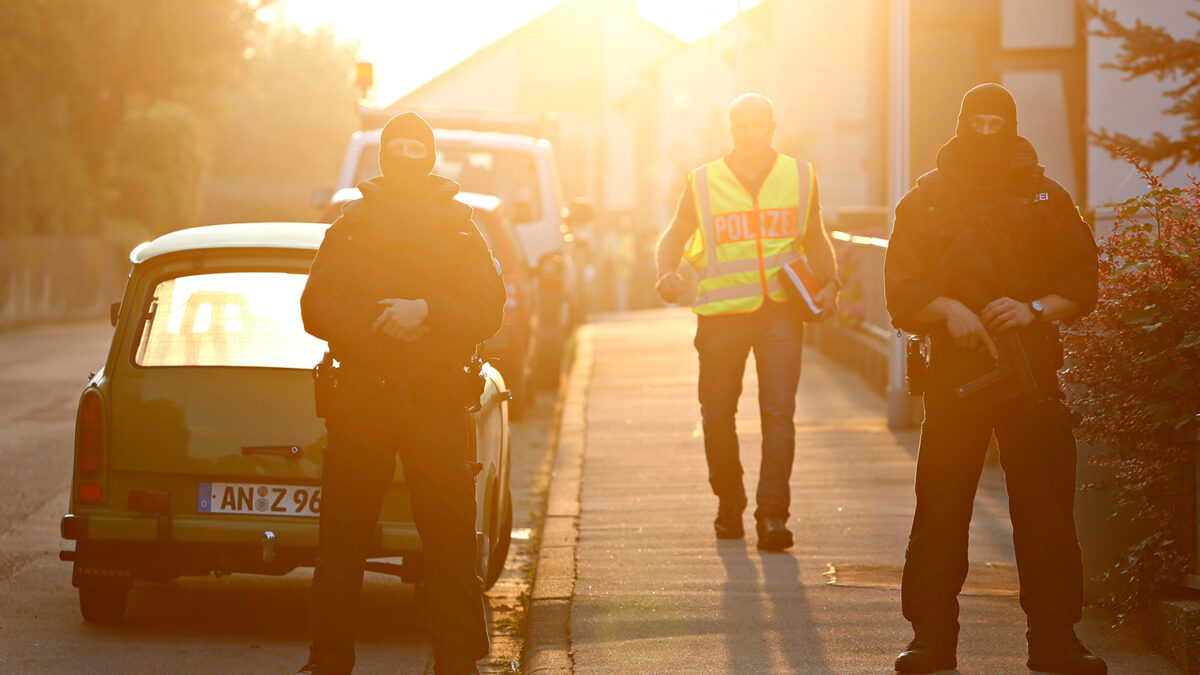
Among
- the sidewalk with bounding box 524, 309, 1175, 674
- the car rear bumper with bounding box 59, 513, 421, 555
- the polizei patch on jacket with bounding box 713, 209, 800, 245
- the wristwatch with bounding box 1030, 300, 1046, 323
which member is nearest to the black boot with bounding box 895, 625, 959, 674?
the sidewalk with bounding box 524, 309, 1175, 674

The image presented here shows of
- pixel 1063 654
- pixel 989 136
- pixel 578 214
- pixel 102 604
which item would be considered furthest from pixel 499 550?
pixel 578 214

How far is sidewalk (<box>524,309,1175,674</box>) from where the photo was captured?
6246 millimetres

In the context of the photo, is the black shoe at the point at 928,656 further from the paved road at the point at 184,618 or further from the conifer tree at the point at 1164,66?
the conifer tree at the point at 1164,66

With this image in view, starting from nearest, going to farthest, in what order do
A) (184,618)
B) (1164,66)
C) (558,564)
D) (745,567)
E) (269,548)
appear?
(269,548) < (184,618) < (745,567) < (558,564) < (1164,66)

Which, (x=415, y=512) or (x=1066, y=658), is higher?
(x=415, y=512)

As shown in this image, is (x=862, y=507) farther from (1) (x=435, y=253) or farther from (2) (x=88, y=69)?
(2) (x=88, y=69)

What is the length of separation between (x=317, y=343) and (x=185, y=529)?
2.91 ft

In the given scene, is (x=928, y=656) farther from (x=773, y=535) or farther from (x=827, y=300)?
(x=827, y=300)

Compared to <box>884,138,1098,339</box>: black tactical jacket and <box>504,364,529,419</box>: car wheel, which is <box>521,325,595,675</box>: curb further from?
<box>884,138,1098,339</box>: black tactical jacket

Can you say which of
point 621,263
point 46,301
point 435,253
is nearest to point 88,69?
point 46,301

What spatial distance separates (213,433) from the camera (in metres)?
6.73

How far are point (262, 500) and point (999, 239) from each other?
286cm

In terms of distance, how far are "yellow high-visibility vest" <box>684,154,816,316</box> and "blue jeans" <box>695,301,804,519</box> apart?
92mm

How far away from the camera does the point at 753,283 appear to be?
27.2 ft
